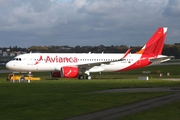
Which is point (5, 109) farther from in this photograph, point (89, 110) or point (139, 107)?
point (139, 107)

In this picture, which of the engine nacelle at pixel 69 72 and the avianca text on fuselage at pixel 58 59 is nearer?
the engine nacelle at pixel 69 72

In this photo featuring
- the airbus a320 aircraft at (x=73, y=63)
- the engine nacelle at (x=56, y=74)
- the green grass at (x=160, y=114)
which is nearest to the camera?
the green grass at (x=160, y=114)

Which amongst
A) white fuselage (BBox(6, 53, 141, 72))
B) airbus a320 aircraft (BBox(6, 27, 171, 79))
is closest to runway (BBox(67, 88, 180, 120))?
airbus a320 aircraft (BBox(6, 27, 171, 79))

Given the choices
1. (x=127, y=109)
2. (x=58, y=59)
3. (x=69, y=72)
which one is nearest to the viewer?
(x=127, y=109)

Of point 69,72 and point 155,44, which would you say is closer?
point 69,72

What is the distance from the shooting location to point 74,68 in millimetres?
55656

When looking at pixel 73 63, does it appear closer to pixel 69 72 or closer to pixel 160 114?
pixel 69 72

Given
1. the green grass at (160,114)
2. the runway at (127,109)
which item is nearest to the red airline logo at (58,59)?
the runway at (127,109)

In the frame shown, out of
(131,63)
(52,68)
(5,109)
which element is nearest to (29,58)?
(52,68)

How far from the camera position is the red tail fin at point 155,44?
6369cm

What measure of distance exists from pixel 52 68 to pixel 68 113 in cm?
3688

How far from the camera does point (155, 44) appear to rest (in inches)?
2527

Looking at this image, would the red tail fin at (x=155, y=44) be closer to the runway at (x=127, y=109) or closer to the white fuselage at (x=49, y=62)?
the white fuselage at (x=49, y=62)

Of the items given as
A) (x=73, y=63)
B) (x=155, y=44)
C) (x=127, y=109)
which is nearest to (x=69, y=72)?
(x=73, y=63)
